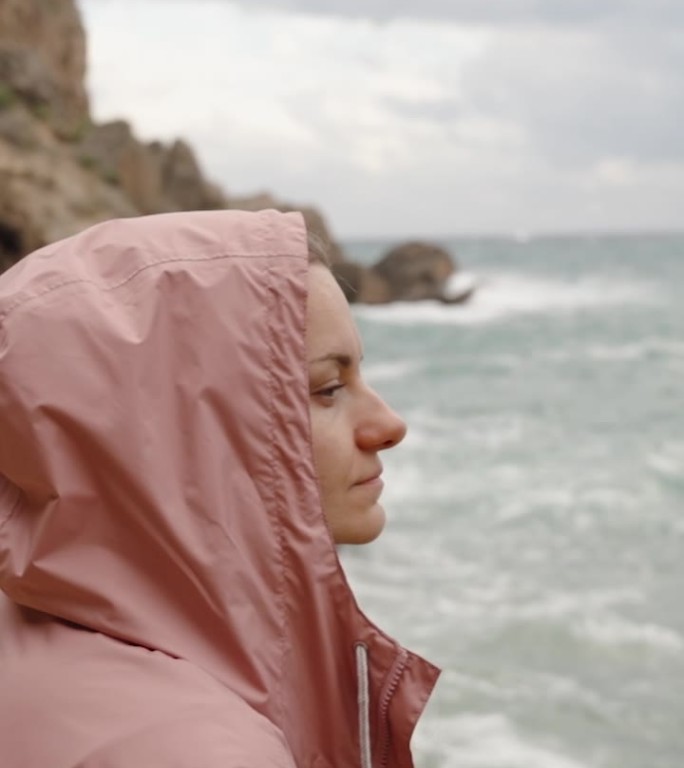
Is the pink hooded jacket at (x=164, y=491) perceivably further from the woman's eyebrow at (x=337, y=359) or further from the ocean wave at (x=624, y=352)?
the ocean wave at (x=624, y=352)

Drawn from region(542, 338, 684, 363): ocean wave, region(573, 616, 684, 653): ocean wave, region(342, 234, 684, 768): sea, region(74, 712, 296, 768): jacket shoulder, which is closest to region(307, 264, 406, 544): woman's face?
region(74, 712, 296, 768): jacket shoulder

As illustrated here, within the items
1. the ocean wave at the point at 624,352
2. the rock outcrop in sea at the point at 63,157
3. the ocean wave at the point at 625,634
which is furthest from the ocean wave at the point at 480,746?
the ocean wave at the point at 624,352

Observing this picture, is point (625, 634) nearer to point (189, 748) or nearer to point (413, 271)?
point (189, 748)

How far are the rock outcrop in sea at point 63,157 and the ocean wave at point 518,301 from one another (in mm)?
2503

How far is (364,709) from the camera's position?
1.56 m

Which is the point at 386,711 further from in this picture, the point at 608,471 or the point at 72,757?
the point at 608,471

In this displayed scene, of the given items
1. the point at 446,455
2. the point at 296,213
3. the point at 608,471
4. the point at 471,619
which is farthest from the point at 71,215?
the point at 296,213

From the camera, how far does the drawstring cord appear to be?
1.55 metres

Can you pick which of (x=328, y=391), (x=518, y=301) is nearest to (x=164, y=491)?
(x=328, y=391)

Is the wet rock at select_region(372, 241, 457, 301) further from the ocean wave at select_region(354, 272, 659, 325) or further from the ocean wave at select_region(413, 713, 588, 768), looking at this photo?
the ocean wave at select_region(413, 713, 588, 768)

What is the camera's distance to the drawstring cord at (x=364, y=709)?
155 centimetres

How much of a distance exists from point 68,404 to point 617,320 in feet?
116

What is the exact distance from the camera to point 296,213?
1572 millimetres

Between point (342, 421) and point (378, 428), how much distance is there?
4cm
